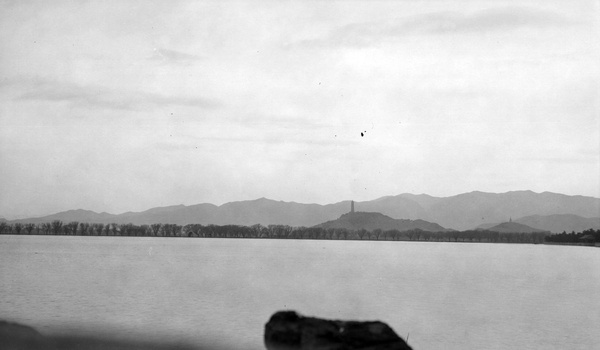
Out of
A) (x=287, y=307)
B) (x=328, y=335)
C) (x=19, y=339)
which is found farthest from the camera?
(x=287, y=307)

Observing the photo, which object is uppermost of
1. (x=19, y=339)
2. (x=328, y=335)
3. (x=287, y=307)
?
(x=328, y=335)

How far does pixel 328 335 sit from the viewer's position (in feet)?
44.1

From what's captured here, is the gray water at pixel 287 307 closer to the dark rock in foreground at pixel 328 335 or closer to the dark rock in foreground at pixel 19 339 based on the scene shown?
the dark rock in foreground at pixel 19 339

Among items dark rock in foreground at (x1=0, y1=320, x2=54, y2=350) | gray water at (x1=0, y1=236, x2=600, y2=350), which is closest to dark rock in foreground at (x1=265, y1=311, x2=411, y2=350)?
dark rock in foreground at (x1=0, y1=320, x2=54, y2=350)

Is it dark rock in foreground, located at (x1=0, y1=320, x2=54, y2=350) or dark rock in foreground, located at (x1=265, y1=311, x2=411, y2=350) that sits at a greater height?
dark rock in foreground, located at (x1=265, y1=311, x2=411, y2=350)

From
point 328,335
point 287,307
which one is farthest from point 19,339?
point 287,307

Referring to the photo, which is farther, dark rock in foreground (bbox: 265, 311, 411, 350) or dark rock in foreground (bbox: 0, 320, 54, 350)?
dark rock in foreground (bbox: 0, 320, 54, 350)

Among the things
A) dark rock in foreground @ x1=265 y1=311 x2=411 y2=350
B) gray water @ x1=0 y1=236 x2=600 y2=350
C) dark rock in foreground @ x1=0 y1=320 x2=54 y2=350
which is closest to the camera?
dark rock in foreground @ x1=265 y1=311 x2=411 y2=350

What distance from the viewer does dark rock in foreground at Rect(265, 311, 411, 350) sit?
13.2 m

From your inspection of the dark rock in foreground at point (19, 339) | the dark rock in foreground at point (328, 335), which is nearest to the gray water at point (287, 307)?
the dark rock in foreground at point (19, 339)

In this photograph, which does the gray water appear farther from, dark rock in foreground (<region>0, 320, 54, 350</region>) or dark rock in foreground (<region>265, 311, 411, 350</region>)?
dark rock in foreground (<region>265, 311, 411, 350</region>)

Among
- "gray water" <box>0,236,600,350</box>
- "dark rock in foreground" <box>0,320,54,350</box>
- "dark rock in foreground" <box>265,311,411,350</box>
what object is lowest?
"gray water" <box>0,236,600,350</box>

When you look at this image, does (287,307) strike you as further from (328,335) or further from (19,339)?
(328,335)

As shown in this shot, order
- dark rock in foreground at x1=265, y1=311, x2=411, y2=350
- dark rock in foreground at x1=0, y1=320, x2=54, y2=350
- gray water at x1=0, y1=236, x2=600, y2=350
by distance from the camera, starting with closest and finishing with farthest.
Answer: dark rock in foreground at x1=265, y1=311, x2=411, y2=350
dark rock in foreground at x1=0, y1=320, x2=54, y2=350
gray water at x1=0, y1=236, x2=600, y2=350
